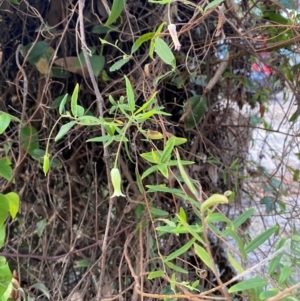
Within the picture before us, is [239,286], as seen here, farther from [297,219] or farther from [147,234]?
[297,219]

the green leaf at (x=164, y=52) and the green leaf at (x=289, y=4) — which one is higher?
the green leaf at (x=289, y=4)

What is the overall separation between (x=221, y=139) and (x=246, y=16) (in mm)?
223

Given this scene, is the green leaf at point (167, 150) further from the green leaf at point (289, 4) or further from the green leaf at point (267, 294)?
the green leaf at point (289, 4)

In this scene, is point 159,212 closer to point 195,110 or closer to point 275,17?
point 195,110

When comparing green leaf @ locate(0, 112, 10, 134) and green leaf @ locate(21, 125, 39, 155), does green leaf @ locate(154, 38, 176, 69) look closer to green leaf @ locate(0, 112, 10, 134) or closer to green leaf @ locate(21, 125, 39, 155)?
green leaf @ locate(0, 112, 10, 134)

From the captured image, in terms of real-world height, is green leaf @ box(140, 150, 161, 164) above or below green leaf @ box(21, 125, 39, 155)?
above

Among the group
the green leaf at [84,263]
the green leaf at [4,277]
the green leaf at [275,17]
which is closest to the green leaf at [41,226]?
the green leaf at [84,263]

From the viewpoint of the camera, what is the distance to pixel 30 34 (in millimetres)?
701

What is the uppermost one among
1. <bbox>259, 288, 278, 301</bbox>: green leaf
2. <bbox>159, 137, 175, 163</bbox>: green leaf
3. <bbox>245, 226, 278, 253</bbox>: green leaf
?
<bbox>159, 137, 175, 163</bbox>: green leaf

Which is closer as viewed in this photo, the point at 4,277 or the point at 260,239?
the point at 260,239

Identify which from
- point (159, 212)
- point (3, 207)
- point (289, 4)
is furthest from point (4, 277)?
point (289, 4)

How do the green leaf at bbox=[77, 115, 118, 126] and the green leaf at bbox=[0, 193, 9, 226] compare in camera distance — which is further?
the green leaf at bbox=[0, 193, 9, 226]

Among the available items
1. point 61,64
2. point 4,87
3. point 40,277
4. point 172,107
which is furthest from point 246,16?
point 40,277

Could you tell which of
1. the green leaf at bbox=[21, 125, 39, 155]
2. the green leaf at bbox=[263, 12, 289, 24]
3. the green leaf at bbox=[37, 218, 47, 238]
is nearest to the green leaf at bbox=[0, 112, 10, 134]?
the green leaf at bbox=[21, 125, 39, 155]
